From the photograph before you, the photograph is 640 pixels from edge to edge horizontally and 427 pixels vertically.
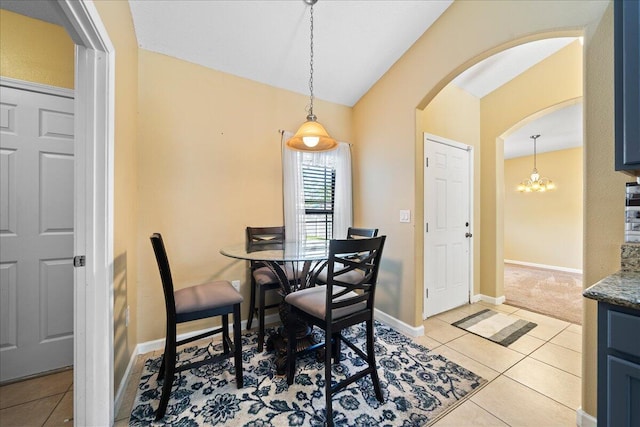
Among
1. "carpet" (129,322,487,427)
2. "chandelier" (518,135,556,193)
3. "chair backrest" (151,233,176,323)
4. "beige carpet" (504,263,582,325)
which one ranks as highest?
"chandelier" (518,135,556,193)

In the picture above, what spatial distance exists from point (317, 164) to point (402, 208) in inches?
45.2

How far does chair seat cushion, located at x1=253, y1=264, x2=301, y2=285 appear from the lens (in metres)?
2.18

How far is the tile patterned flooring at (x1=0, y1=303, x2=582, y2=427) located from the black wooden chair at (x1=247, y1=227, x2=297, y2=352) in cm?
93

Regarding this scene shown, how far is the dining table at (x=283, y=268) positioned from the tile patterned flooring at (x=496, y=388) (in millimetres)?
1000

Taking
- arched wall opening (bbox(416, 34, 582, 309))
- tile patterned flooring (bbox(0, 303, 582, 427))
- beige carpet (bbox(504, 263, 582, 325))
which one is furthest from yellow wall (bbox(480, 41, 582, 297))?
tile patterned flooring (bbox(0, 303, 582, 427))

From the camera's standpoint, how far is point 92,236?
1218 mm

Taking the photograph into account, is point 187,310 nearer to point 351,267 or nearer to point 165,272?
point 165,272

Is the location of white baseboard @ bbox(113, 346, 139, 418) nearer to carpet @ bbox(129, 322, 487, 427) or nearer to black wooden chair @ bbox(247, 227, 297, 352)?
carpet @ bbox(129, 322, 487, 427)

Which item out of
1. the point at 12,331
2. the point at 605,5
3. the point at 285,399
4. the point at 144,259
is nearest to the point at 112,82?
the point at 144,259

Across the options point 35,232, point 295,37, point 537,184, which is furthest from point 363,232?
point 537,184

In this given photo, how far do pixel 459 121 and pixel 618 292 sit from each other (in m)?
2.82

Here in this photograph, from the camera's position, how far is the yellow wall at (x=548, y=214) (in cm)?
500

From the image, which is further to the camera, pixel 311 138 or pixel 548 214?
pixel 548 214

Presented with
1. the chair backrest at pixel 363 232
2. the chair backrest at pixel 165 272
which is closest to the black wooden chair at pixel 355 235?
the chair backrest at pixel 363 232
